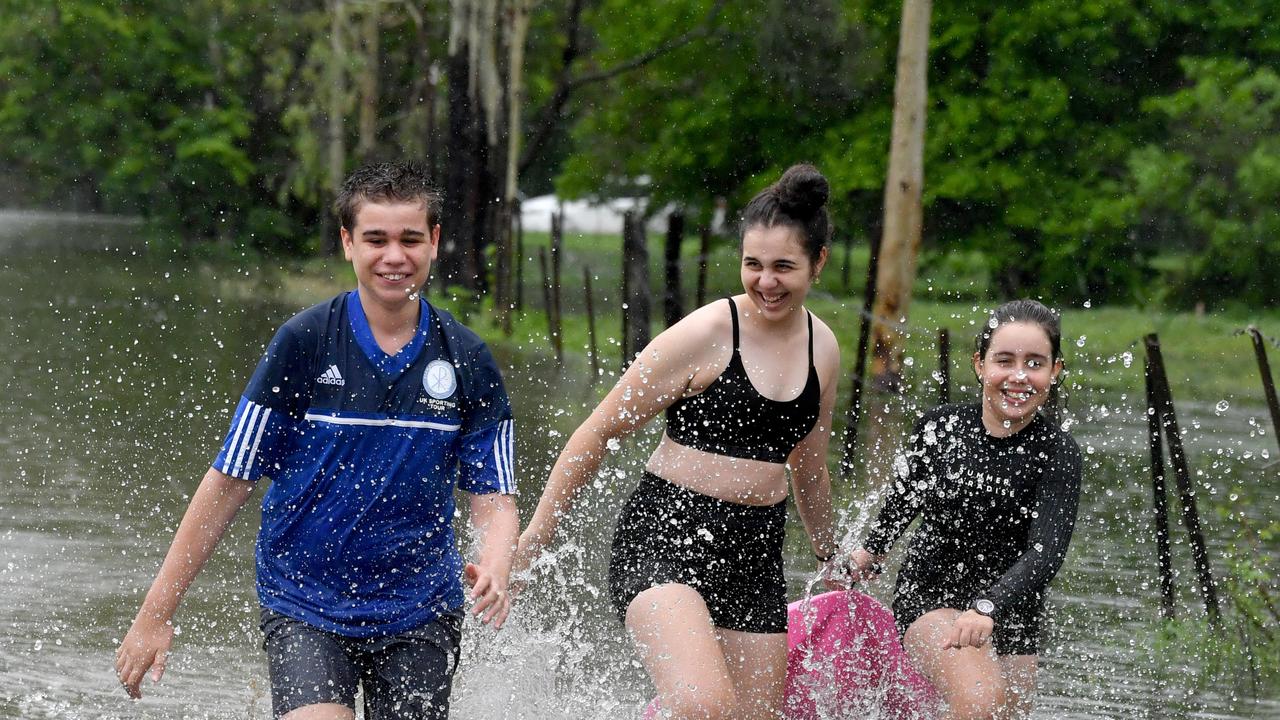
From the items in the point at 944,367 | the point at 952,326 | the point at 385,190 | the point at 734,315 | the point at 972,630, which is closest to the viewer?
the point at 385,190

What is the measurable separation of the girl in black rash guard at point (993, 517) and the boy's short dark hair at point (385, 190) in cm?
189

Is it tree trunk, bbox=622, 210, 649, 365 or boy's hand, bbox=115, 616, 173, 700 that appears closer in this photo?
boy's hand, bbox=115, 616, 173, 700

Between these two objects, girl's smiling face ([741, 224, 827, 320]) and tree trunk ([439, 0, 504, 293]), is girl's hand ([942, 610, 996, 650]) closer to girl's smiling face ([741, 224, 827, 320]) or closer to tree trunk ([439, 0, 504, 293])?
girl's smiling face ([741, 224, 827, 320])

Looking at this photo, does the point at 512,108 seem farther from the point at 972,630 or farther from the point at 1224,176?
the point at 972,630

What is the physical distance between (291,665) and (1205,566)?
542 cm

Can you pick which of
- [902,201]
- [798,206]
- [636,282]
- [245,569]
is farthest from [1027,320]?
[902,201]

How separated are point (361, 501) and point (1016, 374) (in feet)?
7.36

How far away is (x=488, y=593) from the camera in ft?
16.3

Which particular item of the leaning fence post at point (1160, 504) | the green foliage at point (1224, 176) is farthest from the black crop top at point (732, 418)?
the green foliage at point (1224, 176)

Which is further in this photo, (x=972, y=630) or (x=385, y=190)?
(x=972, y=630)

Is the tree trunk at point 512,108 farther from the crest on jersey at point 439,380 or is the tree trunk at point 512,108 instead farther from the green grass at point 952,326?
the crest on jersey at point 439,380

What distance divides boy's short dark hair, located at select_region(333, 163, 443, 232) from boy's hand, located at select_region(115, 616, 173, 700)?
1211mm

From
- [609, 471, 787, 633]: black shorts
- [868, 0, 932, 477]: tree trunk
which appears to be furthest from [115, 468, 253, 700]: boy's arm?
[868, 0, 932, 477]: tree trunk

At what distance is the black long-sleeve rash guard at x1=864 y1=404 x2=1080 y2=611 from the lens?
5.88 m
